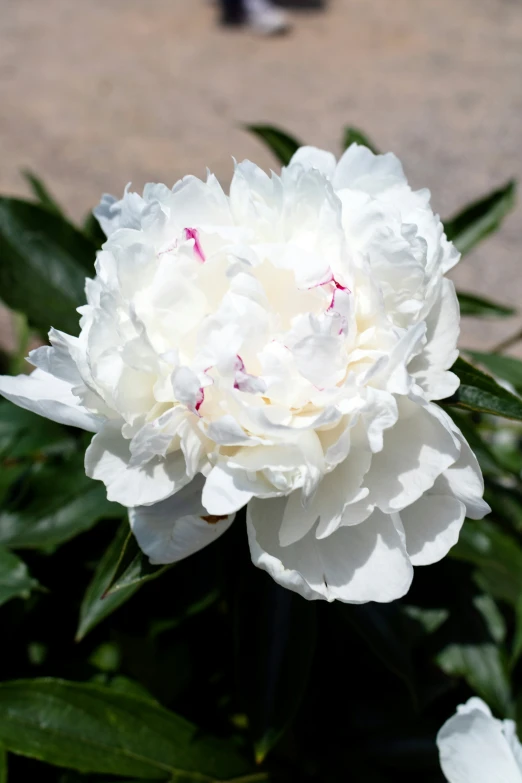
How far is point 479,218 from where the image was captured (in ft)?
3.23

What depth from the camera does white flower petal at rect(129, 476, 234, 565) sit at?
0.54 metres

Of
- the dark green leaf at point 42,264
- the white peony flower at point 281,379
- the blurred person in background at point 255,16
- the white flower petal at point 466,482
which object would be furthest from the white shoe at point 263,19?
the white flower petal at point 466,482

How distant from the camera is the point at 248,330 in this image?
1.67ft

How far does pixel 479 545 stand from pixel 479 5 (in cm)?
389

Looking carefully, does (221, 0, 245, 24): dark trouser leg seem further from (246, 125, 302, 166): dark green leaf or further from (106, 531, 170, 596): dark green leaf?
(106, 531, 170, 596): dark green leaf

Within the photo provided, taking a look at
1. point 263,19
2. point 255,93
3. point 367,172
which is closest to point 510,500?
point 367,172

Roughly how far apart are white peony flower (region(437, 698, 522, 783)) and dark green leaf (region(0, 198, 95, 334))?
518 mm

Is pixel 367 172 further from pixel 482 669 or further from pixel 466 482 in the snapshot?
pixel 482 669

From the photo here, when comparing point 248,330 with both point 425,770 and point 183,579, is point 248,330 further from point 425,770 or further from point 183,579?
point 425,770

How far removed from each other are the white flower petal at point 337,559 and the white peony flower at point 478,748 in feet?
0.47

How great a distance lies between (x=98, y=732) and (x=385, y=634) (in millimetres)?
279

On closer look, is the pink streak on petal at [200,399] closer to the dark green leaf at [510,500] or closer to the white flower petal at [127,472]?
the white flower petal at [127,472]

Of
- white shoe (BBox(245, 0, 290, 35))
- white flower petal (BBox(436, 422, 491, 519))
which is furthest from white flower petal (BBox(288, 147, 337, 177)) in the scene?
white shoe (BBox(245, 0, 290, 35))

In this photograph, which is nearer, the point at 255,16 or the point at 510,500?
the point at 510,500
